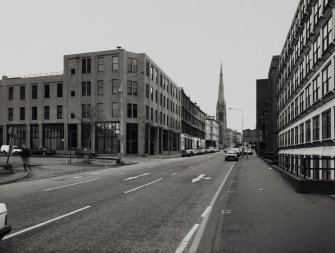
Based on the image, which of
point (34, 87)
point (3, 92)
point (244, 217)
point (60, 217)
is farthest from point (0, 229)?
point (3, 92)

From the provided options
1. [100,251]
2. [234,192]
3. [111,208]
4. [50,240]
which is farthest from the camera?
[234,192]

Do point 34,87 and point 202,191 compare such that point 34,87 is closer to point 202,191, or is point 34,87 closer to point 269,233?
point 202,191

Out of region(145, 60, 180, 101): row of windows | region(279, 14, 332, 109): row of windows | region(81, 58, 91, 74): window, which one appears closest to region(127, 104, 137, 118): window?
region(145, 60, 180, 101): row of windows

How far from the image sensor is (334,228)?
773cm

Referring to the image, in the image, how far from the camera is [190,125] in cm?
10400

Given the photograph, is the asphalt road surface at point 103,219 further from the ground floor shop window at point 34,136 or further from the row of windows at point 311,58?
the ground floor shop window at point 34,136

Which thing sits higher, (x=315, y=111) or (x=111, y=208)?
(x=315, y=111)

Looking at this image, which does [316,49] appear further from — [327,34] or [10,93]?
[10,93]

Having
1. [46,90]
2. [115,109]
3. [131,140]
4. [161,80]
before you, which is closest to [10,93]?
[46,90]

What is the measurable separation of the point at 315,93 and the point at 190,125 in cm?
7919

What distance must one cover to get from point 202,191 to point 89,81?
160 ft

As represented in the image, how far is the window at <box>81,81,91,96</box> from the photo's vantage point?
59906 millimetres

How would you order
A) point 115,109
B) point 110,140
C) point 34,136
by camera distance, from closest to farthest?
point 110,140, point 115,109, point 34,136

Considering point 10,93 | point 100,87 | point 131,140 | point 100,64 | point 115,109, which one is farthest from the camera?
point 10,93
